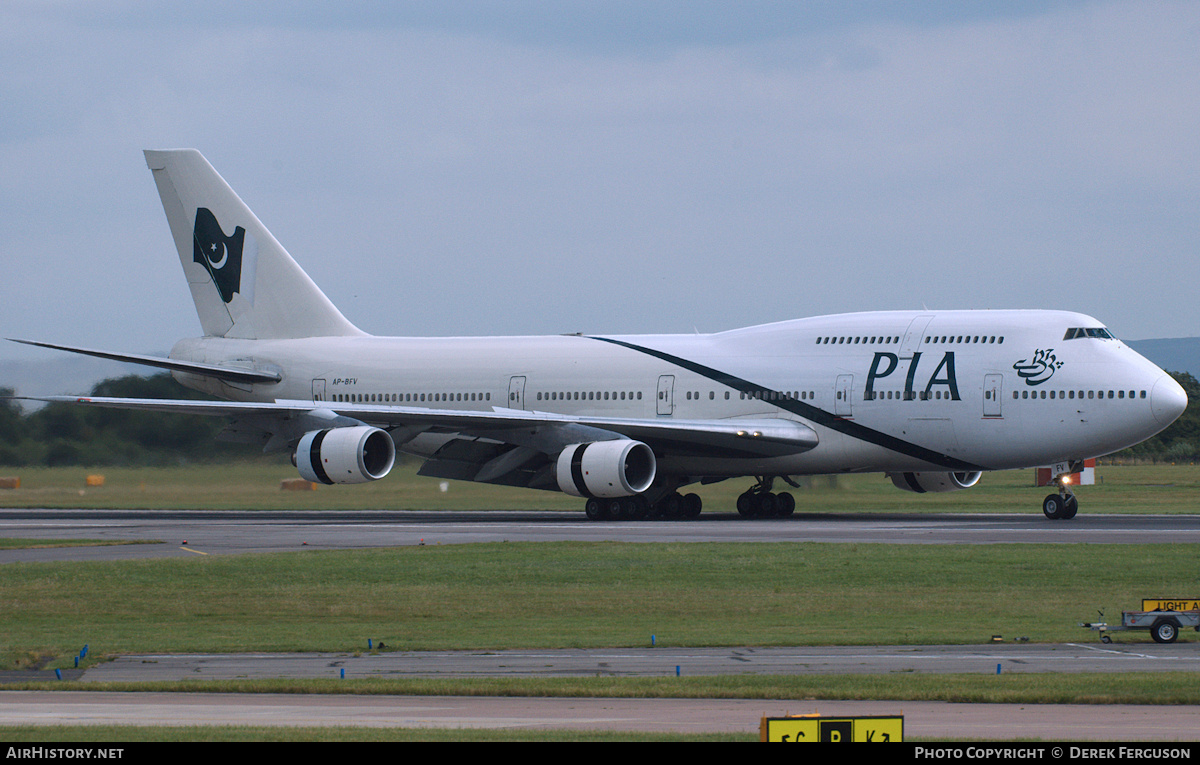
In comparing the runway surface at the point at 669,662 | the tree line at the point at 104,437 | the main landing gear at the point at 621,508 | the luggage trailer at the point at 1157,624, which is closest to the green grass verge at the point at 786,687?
the runway surface at the point at 669,662

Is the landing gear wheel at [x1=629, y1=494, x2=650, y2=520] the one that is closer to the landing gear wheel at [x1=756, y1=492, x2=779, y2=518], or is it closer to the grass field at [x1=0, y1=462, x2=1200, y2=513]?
the grass field at [x1=0, y1=462, x2=1200, y2=513]

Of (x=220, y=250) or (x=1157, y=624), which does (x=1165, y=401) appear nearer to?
(x=1157, y=624)

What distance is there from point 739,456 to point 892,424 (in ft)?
13.6

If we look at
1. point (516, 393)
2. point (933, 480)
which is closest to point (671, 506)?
point (516, 393)

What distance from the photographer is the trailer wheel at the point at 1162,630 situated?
55.0ft

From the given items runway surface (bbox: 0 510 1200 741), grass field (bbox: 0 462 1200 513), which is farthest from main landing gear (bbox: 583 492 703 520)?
runway surface (bbox: 0 510 1200 741)

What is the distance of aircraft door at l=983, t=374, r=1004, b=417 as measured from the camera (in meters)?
36.7

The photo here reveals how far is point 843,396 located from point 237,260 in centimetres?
2110

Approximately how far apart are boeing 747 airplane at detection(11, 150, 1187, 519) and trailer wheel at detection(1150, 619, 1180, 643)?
19.9 metres

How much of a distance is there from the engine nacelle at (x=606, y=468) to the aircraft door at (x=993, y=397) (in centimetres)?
823
